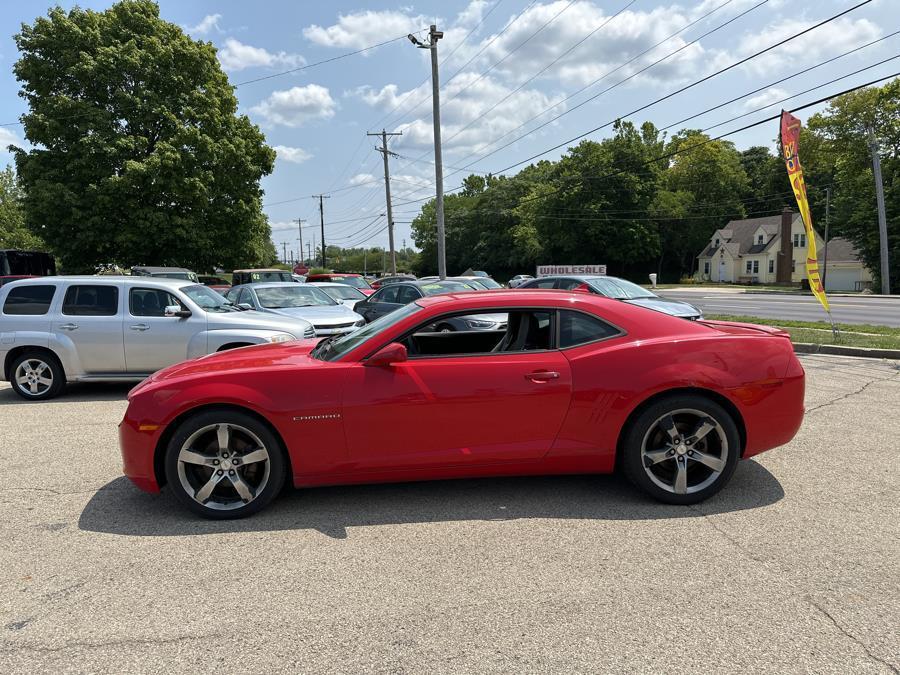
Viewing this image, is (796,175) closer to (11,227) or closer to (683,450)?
(683,450)

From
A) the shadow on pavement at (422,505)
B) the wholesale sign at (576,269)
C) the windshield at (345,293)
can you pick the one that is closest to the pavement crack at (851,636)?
the shadow on pavement at (422,505)

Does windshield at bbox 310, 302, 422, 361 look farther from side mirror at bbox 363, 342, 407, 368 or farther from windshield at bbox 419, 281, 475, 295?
windshield at bbox 419, 281, 475, 295

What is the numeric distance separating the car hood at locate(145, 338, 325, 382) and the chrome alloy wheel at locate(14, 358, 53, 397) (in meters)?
4.53

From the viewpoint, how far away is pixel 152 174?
24750 mm

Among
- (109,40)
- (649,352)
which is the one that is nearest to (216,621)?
(649,352)

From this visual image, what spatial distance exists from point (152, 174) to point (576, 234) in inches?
1675

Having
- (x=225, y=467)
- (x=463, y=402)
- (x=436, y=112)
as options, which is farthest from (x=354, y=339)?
(x=436, y=112)

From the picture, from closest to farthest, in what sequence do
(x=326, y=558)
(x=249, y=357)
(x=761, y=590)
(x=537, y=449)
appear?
(x=761, y=590) → (x=326, y=558) → (x=537, y=449) → (x=249, y=357)

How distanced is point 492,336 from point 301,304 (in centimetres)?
718

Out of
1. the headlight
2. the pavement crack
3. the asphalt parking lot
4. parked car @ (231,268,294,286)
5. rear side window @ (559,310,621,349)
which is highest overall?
parked car @ (231,268,294,286)

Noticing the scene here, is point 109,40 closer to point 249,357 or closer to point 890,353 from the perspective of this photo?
point 249,357

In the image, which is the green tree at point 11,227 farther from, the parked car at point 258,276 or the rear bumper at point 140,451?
the rear bumper at point 140,451

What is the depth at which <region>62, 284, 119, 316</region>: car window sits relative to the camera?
25.1 ft

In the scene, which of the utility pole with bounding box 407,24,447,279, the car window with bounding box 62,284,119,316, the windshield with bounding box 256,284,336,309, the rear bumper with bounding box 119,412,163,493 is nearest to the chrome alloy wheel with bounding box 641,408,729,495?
the rear bumper with bounding box 119,412,163,493
